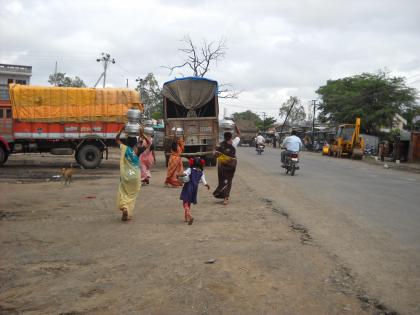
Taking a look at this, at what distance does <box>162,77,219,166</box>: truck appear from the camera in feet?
64.3

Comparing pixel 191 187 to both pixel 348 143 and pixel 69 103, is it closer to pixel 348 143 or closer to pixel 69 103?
pixel 69 103

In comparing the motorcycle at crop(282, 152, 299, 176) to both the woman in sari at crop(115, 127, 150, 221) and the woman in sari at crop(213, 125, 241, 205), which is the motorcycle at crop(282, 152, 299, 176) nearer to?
the woman in sari at crop(213, 125, 241, 205)

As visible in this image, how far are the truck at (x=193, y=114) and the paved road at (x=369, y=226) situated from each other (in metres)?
5.81

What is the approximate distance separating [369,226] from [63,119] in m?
13.6

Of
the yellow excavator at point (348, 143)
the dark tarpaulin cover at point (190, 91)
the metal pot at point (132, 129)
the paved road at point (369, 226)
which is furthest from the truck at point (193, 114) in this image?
the yellow excavator at point (348, 143)

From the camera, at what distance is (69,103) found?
18531 mm

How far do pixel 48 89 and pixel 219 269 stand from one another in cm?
1497

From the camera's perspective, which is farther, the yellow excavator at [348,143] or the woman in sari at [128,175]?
the yellow excavator at [348,143]

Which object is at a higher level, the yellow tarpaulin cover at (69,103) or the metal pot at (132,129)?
the yellow tarpaulin cover at (69,103)

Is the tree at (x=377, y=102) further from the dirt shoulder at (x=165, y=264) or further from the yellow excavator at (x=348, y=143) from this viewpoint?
the dirt shoulder at (x=165, y=264)

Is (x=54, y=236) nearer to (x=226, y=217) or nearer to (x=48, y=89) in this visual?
(x=226, y=217)

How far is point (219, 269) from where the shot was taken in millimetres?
5293

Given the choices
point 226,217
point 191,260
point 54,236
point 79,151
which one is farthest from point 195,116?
point 191,260

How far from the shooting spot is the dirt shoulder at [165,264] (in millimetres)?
4309
